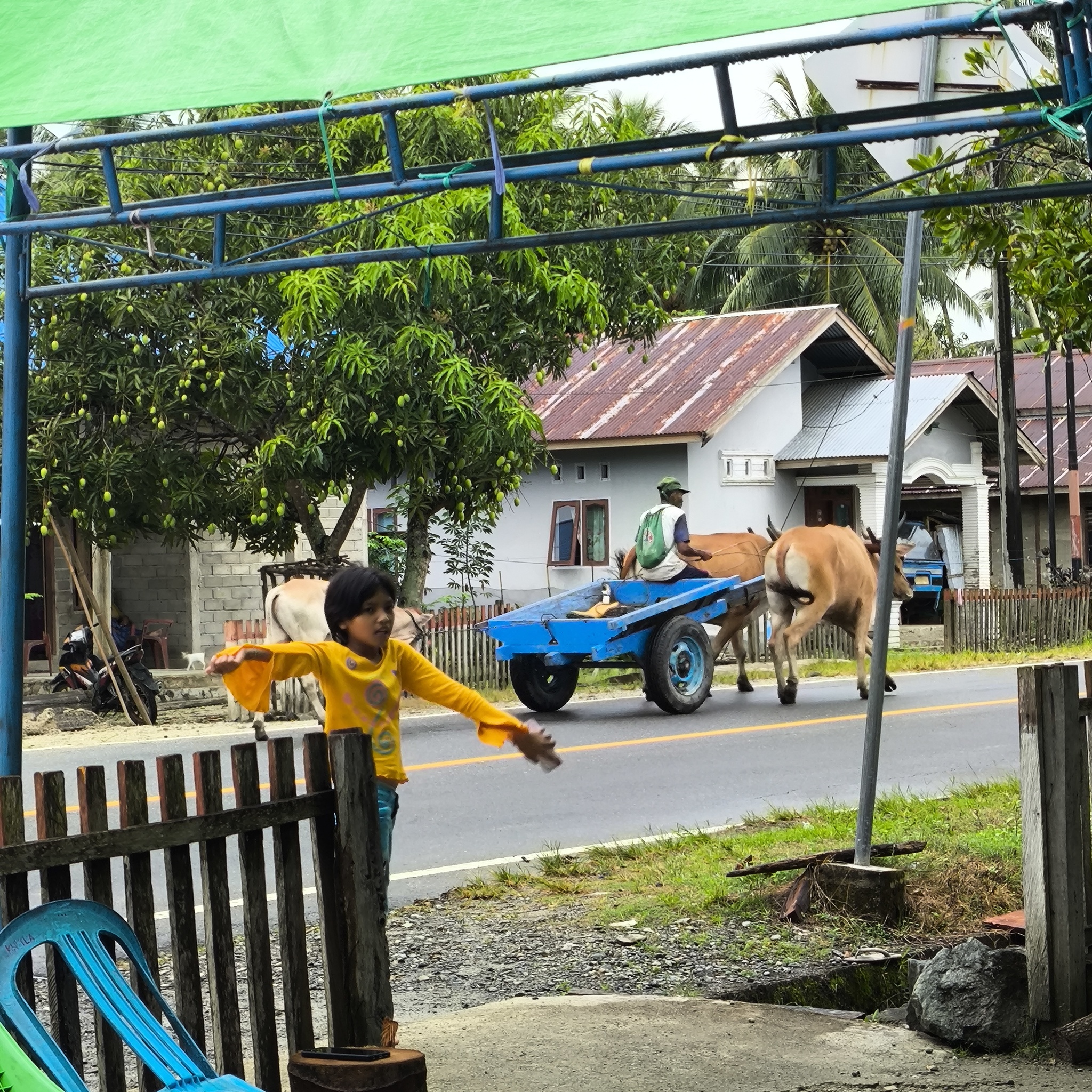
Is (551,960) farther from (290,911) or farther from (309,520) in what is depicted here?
(309,520)

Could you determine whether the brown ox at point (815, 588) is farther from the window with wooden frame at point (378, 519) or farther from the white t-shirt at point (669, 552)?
the window with wooden frame at point (378, 519)

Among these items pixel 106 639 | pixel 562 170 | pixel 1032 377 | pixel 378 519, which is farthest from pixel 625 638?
pixel 1032 377

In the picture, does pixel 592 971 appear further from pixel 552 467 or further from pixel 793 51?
pixel 552 467

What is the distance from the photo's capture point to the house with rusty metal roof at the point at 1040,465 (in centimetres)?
3747

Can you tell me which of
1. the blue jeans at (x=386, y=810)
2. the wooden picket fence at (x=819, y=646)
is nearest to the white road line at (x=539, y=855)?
the blue jeans at (x=386, y=810)

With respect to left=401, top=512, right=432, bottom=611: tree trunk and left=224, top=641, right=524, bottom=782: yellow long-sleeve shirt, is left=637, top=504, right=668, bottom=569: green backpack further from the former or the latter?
left=224, top=641, right=524, bottom=782: yellow long-sleeve shirt

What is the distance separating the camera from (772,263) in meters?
40.2

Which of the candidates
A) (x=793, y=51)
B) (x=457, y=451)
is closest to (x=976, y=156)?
(x=793, y=51)

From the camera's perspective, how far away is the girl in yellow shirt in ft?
17.0

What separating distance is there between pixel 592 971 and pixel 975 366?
3737 centimetres

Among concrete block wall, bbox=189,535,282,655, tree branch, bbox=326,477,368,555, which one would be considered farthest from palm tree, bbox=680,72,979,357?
tree branch, bbox=326,477,368,555

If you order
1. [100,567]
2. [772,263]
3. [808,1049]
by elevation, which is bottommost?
[808,1049]

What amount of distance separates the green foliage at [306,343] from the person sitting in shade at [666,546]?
1.77 m

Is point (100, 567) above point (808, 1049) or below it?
above
